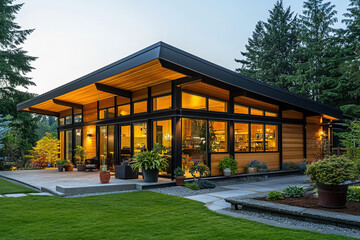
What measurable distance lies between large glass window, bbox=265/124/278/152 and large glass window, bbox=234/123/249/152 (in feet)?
3.84

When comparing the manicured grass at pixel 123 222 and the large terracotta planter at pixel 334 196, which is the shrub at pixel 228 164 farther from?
the large terracotta planter at pixel 334 196

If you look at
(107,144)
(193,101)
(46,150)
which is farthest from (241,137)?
(46,150)

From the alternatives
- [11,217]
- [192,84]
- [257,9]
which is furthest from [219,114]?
[257,9]

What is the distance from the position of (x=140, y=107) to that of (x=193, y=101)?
6.94 ft

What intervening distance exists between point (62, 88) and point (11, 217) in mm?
7701

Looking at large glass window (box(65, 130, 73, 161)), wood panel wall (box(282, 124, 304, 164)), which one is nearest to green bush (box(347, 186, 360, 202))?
wood panel wall (box(282, 124, 304, 164))

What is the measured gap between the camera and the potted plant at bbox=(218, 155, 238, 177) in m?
10.1

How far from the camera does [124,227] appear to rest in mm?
4285

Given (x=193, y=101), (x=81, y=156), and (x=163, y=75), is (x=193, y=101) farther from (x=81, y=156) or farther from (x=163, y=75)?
(x=81, y=156)

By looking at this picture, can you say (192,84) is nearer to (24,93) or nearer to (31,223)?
(31,223)

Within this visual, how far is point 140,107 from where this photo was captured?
35.2 ft

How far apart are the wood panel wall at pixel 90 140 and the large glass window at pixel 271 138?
739cm

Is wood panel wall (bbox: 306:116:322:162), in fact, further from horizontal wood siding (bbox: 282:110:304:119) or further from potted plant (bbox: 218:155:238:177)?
potted plant (bbox: 218:155:238:177)

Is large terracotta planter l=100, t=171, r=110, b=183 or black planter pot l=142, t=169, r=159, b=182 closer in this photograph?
large terracotta planter l=100, t=171, r=110, b=183
